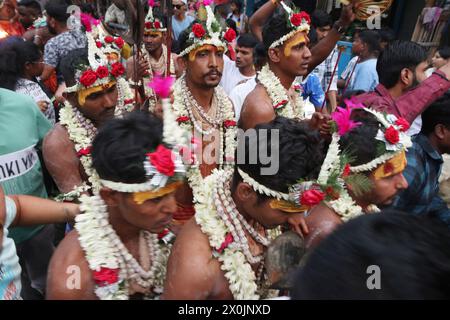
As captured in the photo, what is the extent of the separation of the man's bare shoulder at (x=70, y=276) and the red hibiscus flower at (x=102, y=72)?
5.02 feet

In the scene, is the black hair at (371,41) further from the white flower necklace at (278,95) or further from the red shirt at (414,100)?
the white flower necklace at (278,95)

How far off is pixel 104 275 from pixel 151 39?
432 cm

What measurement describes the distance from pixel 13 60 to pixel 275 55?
254 cm

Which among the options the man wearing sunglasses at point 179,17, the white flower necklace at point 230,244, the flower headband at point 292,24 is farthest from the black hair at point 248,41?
the white flower necklace at point 230,244

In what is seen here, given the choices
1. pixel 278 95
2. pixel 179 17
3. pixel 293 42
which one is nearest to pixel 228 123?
pixel 278 95

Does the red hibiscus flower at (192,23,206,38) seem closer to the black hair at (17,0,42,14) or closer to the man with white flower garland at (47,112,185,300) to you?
the man with white flower garland at (47,112,185,300)

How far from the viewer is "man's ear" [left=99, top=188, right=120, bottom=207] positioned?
77.7 inches

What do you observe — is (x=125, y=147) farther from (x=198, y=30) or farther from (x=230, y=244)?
(x=198, y=30)

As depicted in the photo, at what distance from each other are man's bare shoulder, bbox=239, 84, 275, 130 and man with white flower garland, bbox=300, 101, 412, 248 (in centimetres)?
87

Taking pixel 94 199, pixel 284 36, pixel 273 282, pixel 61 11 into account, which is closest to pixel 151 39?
pixel 61 11

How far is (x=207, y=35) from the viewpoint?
A: 376 cm

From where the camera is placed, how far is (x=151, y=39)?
5.61 metres

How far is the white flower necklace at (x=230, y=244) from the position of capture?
2.00 metres

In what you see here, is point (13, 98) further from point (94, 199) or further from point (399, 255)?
point (399, 255)
